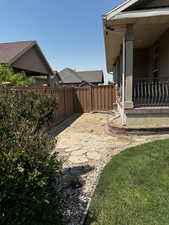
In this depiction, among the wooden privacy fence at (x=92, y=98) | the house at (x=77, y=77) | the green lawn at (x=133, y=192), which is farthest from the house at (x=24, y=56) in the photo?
the house at (x=77, y=77)

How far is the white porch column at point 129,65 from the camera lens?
545 cm

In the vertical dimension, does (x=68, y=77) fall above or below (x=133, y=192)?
above

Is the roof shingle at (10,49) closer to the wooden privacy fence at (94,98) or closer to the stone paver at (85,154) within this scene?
the wooden privacy fence at (94,98)

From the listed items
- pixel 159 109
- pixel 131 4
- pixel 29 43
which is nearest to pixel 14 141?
pixel 159 109

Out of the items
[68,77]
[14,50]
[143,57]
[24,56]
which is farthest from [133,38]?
[68,77]

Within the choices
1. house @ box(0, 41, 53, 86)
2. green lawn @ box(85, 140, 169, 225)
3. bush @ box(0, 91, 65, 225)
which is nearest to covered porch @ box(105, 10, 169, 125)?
green lawn @ box(85, 140, 169, 225)

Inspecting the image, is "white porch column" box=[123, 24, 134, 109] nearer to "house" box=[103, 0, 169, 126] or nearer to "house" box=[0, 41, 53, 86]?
"house" box=[103, 0, 169, 126]

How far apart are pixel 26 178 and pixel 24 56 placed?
14.2 m

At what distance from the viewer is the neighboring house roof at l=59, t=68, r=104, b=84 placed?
3741cm

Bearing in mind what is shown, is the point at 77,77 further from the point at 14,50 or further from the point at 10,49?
the point at 14,50

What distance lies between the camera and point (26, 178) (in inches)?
58.7

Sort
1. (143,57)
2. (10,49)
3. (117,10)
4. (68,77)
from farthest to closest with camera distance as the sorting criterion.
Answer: (68,77)
(10,49)
(143,57)
(117,10)

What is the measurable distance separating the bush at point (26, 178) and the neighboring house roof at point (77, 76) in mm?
35611

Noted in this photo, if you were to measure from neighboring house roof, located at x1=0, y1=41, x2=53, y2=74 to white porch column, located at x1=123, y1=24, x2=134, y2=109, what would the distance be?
9.19 metres
